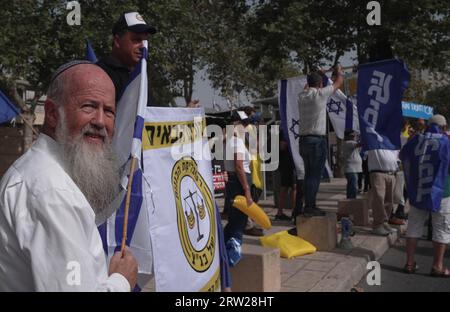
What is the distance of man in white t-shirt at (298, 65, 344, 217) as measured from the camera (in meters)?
6.27

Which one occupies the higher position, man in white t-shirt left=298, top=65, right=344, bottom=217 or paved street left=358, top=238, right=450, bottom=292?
man in white t-shirt left=298, top=65, right=344, bottom=217

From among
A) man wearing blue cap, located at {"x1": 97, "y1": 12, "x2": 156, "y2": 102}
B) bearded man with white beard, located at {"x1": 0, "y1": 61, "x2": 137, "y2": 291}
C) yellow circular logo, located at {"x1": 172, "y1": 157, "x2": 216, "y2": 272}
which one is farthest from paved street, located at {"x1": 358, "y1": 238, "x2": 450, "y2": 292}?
bearded man with white beard, located at {"x1": 0, "y1": 61, "x2": 137, "y2": 291}

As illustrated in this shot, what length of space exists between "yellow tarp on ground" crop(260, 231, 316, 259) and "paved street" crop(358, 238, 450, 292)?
815 mm

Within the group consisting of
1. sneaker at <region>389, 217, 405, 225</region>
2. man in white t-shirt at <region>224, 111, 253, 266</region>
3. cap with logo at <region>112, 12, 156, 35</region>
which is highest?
cap with logo at <region>112, 12, 156, 35</region>

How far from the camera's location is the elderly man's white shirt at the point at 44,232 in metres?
1.41

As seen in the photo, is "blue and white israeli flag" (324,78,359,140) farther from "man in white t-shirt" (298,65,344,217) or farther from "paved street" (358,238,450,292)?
"paved street" (358,238,450,292)

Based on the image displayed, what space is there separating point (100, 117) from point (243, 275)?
2.95 m

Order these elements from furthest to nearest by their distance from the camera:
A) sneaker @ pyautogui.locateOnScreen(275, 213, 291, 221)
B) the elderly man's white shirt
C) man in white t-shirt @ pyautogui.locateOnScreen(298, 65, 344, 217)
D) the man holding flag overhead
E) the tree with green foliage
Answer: the tree with green foliage, sneaker @ pyautogui.locateOnScreen(275, 213, 291, 221), the man holding flag overhead, man in white t-shirt @ pyautogui.locateOnScreen(298, 65, 344, 217), the elderly man's white shirt

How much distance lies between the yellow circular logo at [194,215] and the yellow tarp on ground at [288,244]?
3026mm

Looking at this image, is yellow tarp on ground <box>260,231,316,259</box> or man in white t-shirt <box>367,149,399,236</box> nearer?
yellow tarp on ground <box>260,231,316,259</box>

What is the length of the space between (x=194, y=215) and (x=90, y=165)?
1.36 m

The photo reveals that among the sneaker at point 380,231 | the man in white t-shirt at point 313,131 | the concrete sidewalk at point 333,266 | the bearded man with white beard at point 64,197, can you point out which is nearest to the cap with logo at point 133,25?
the bearded man with white beard at point 64,197

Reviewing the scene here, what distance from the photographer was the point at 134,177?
2727 mm

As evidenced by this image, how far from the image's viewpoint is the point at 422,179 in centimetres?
600
